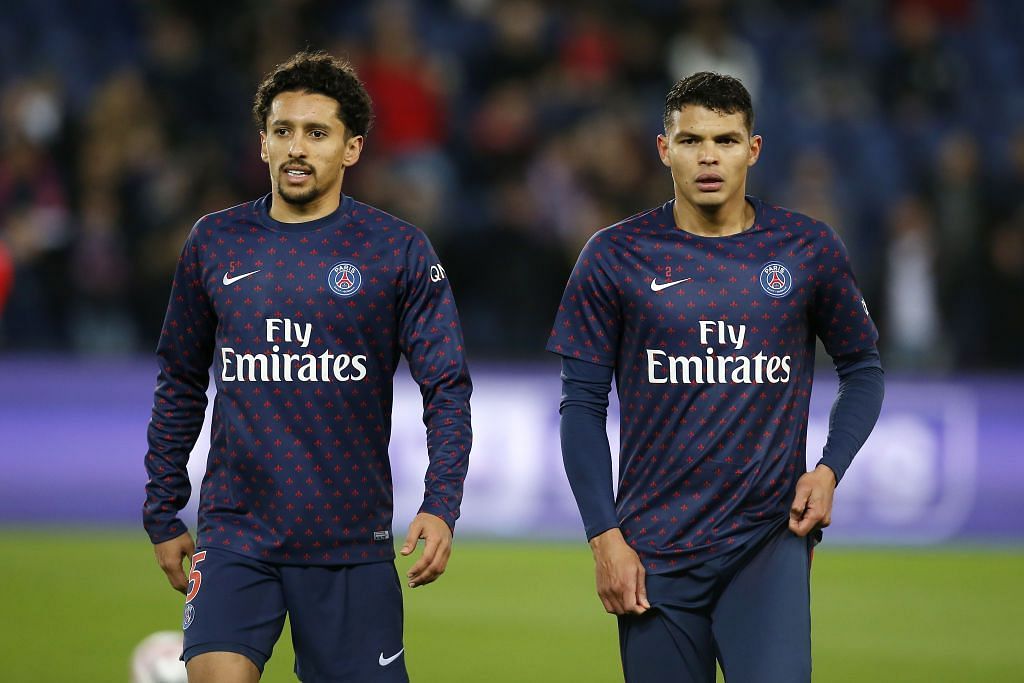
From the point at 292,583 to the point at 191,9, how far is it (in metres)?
9.29

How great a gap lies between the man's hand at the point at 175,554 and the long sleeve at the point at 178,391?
20mm

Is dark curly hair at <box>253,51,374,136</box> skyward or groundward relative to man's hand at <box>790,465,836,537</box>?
skyward

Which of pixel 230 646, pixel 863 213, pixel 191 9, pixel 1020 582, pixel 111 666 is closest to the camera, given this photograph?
pixel 230 646

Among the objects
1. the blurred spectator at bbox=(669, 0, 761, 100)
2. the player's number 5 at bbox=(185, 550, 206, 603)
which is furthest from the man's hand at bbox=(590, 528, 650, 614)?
the blurred spectator at bbox=(669, 0, 761, 100)

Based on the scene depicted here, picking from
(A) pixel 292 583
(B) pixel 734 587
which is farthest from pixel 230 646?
(B) pixel 734 587

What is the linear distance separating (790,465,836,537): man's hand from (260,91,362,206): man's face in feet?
4.93

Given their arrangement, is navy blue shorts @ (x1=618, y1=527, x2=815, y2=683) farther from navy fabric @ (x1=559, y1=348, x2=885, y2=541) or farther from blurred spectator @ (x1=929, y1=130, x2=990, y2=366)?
blurred spectator @ (x1=929, y1=130, x2=990, y2=366)

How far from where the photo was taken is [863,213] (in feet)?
39.5

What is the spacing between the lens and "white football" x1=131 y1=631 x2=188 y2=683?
19.3 ft

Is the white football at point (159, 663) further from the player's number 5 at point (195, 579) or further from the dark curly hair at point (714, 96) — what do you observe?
the dark curly hair at point (714, 96)

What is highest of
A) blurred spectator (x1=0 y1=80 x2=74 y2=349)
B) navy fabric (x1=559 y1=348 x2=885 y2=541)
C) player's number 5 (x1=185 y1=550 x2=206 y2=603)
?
blurred spectator (x1=0 y1=80 x2=74 y2=349)

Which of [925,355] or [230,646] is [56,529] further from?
[230,646]

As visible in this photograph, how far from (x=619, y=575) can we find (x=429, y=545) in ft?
1.62

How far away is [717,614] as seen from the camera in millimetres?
4438
